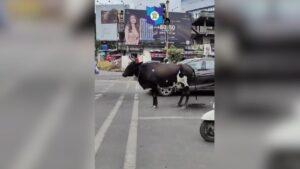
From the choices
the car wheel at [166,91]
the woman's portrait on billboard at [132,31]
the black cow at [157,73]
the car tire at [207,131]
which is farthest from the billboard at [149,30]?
the car tire at [207,131]

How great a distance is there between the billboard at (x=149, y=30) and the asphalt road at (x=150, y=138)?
4525 cm

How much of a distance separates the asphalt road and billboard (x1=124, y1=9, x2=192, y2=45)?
1781 inches

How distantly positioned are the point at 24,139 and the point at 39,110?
12 cm

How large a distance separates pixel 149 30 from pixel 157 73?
4556 cm

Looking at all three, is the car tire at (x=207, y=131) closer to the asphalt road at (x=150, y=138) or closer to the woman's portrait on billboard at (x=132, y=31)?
the asphalt road at (x=150, y=138)

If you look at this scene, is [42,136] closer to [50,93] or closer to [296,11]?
[50,93]

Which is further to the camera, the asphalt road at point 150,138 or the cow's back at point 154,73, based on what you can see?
the cow's back at point 154,73

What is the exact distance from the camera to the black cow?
14266 mm

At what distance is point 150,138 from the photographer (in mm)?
8484

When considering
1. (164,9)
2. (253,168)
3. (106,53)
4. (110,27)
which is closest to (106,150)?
(253,168)

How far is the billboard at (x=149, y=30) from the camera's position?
195ft

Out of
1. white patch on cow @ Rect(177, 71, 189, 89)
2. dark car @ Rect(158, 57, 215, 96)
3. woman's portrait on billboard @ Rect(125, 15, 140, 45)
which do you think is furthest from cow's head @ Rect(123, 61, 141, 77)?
woman's portrait on billboard @ Rect(125, 15, 140, 45)

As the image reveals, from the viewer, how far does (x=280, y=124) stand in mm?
2049

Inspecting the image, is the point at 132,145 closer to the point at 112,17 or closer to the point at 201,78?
the point at 201,78
